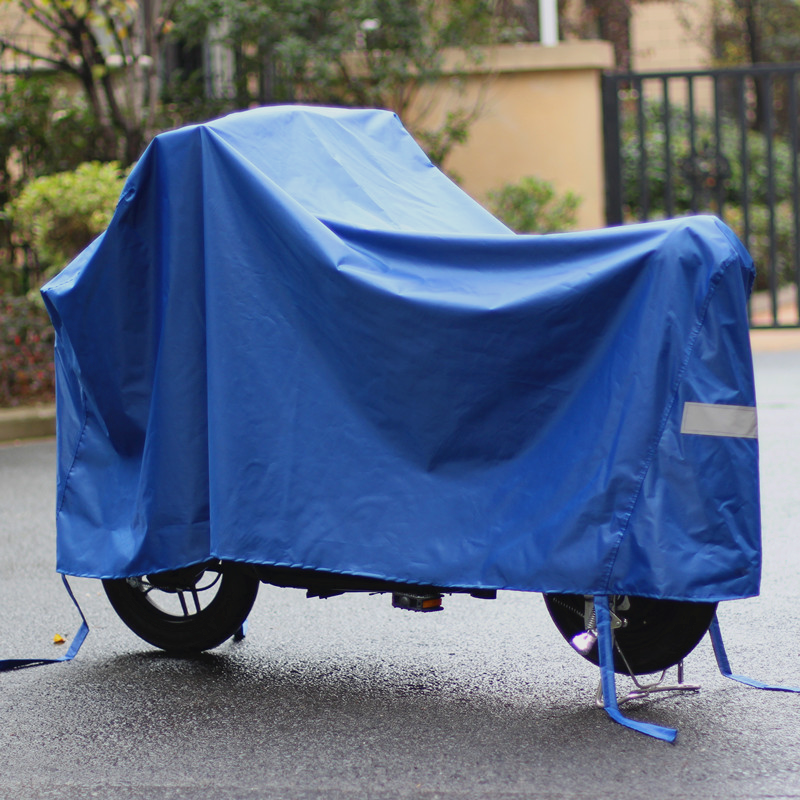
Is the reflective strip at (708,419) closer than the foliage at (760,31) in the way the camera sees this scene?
Yes

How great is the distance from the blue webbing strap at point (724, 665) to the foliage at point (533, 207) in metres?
9.13

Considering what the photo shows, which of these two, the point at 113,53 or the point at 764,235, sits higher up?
the point at 113,53

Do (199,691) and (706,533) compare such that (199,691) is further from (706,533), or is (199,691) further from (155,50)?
(155,50)

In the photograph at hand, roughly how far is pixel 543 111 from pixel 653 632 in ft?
33.5

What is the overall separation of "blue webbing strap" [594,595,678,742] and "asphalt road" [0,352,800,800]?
0.04 metres

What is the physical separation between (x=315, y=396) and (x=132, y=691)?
3.73 ft

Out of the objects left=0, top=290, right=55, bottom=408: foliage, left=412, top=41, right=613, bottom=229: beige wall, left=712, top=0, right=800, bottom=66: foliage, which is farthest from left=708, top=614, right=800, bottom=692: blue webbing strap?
left=712, top=0, right=800, bottom=66: foliage

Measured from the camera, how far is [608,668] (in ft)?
11.0

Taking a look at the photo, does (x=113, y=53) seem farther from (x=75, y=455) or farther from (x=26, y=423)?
(x=75, y=455)

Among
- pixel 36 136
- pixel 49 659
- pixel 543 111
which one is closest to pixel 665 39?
pixel 543 111

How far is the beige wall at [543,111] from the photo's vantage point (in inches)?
512

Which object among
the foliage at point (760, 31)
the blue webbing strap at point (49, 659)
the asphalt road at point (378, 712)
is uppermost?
the foliage at point (760, 31)

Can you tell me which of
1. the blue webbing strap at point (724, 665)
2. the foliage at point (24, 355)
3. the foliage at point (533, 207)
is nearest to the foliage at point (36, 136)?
the foliage at point (24, 355)

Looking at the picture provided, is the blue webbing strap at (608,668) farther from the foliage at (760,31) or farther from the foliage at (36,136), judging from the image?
the foliage at (760,31)
